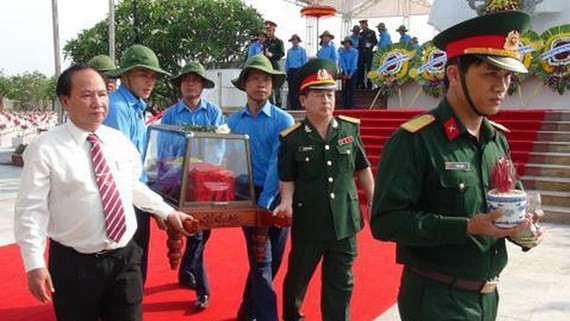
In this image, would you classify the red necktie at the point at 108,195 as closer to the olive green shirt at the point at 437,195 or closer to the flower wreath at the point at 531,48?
the olive green shirt at the point at 437,195

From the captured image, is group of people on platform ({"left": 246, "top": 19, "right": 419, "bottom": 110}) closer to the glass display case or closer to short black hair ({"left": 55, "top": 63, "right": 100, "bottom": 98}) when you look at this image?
the glass display case

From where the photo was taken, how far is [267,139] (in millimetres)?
3658

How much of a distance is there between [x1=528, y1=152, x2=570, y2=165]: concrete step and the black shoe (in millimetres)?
6129

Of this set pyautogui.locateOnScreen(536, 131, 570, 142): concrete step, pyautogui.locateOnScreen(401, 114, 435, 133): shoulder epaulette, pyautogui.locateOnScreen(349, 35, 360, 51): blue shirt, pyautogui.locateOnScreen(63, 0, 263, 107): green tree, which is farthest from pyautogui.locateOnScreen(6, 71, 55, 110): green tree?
pyautogui.locateOnScreen(401, 114, 435, 133): shoulder epaulette

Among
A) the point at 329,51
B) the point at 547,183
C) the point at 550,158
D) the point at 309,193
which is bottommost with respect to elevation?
the point at 547,183

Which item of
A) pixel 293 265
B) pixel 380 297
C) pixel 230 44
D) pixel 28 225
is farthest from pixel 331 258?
pixel 230 44

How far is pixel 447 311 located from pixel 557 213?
592 cm

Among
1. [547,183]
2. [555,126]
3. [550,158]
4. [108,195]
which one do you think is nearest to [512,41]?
[108,195]

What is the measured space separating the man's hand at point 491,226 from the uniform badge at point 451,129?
0.95ft

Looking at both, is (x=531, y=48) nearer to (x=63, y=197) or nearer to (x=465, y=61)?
(x=465, y=61)

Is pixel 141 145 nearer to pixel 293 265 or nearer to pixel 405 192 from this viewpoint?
pixel 293 265

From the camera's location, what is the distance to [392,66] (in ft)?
45.0

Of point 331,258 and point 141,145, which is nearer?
point 331,258

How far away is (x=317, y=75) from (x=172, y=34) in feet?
91.8
